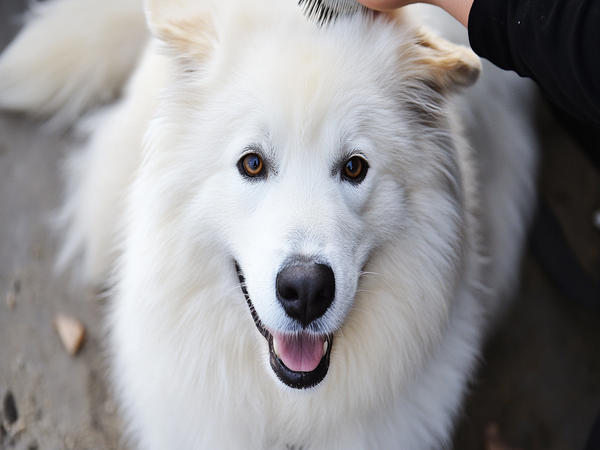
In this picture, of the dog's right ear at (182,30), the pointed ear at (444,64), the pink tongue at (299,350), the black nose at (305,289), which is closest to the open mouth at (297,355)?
the pink tongue at (299,350)

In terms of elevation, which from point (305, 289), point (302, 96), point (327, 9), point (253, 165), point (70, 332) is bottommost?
point (70, 332)

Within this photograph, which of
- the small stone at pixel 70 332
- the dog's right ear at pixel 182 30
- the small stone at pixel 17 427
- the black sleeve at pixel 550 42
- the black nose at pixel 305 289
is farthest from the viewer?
the small stone at pixel 70 332

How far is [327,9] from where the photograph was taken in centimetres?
152

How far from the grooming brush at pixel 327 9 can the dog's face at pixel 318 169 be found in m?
0.03

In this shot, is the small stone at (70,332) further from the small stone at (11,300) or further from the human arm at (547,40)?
the human arm at (547,40)

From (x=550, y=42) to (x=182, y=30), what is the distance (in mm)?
982

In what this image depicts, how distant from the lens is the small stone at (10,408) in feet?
7.64

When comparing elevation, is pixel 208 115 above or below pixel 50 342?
above

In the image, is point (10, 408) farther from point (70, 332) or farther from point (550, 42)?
point (550, 42)

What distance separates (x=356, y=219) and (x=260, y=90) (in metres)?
0.43

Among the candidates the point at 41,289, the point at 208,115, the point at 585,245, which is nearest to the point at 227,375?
the point at 208,115

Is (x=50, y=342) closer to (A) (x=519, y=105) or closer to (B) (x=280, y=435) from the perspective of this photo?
(B) (x=280, y=435)

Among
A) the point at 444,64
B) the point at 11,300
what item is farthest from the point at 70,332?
the point at 444,64

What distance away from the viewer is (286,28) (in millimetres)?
1549
